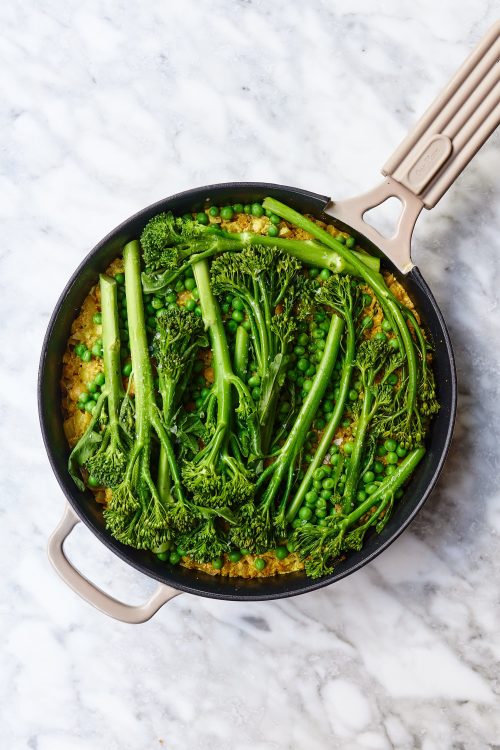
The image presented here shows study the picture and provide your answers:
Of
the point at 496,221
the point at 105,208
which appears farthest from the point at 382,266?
the point at 105,208

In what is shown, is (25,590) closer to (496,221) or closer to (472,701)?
(472,701)

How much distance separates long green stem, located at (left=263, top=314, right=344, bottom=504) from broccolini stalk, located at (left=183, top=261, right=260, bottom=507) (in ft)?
0.48

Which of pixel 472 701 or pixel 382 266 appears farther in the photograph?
pixel 472 701

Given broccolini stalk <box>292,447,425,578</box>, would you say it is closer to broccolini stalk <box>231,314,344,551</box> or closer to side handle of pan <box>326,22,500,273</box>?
broccolini stalk <box>231,314,344,551</box>

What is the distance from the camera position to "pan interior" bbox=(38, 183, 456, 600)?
10.6ft

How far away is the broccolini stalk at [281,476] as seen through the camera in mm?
3222

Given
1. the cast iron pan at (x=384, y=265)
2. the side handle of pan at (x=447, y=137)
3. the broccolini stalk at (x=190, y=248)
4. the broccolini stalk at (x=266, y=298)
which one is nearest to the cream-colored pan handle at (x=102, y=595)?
the cast iron pan at (x=384, y=265)

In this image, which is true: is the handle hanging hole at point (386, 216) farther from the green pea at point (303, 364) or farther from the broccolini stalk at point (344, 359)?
the green pea at point (303, 364)

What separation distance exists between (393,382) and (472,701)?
5.53 feet

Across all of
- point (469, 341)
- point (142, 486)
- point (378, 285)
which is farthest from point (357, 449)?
point (142, 486)

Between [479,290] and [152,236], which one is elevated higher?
[479,290]

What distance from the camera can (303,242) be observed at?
3363 millimetres

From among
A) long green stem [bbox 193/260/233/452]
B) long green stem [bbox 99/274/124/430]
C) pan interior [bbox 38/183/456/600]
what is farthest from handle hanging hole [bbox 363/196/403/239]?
long green stem [bbox 99/274/124/430]

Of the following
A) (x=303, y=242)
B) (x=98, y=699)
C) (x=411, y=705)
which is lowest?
(x=98, y=699)
